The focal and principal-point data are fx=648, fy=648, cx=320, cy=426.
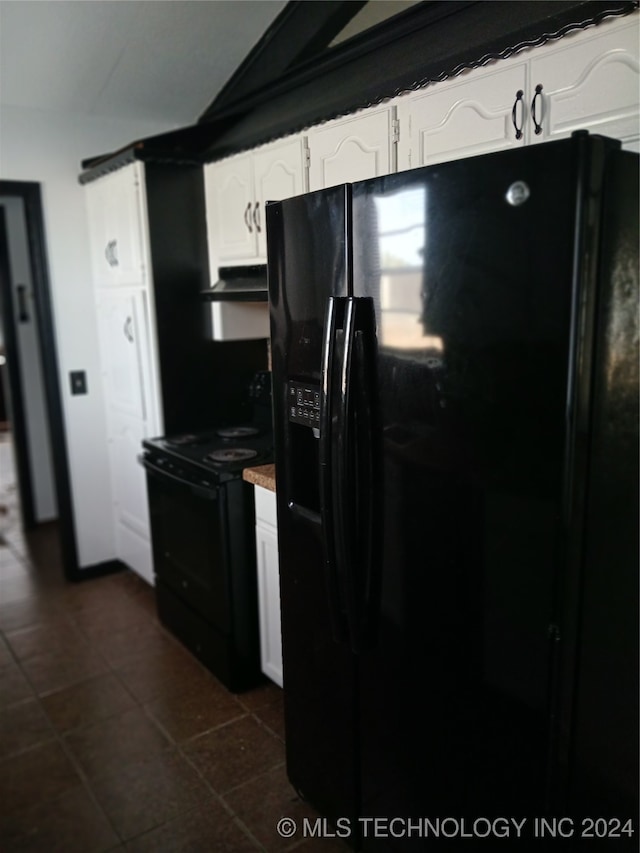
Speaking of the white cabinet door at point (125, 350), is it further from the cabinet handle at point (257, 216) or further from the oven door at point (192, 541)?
the cabinet handle at point (257, 216)

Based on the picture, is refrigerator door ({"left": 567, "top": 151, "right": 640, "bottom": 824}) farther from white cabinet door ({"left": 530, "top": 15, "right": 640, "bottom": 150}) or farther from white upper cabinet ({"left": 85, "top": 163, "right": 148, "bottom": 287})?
white upper cabinet ({"left": 85, "top": 163, "right": 148, "bottom": 287})

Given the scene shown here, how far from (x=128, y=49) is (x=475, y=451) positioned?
2454 millimetres

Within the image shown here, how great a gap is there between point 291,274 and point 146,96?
80.9 inches

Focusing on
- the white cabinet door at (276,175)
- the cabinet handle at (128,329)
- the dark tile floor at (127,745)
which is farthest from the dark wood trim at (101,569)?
the white cabinet door at (276,175)

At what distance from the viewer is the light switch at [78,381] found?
3.45 metres

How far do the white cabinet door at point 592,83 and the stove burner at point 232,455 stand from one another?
5.00 feet

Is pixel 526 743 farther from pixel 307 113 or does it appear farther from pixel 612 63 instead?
pixel 307 113

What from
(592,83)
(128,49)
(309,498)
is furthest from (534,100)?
(128,49)

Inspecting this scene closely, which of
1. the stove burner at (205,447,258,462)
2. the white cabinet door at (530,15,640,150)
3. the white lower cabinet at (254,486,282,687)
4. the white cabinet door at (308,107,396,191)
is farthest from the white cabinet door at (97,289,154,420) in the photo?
the white cabinet door at (530,15,640,150)

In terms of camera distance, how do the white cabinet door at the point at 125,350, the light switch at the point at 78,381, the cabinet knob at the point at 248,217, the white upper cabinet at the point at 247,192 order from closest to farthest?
the white upper cabinet at the point at 247,192, the cabinet knob at the point at 248,217, the white cabinet door at the point at 125,350, the light switch at the point at 78,381

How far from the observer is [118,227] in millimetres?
3100

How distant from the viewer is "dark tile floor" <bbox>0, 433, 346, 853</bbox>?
6.28ft

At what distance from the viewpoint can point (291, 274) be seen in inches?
64.4

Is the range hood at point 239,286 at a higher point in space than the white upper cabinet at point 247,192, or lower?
lower
